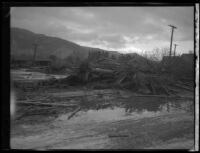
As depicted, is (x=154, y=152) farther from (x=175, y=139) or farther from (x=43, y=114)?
(x=43, y=114)

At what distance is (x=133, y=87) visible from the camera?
9273 millimetres

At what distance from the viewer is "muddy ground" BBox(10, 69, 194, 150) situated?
326 cm

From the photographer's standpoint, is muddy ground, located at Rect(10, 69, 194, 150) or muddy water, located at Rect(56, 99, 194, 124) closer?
muddy ground, located at Rect(10, 69, 194, 150)

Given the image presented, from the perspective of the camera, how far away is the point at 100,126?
4191mm

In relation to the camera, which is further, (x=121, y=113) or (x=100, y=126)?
(x=121, y=113)

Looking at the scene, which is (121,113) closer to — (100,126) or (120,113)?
(120,113)

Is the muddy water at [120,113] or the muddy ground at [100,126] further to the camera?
the muddy water at [120,113]

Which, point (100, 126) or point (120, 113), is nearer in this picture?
point (100, 126)

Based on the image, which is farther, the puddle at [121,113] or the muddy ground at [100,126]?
the puddle at [121,113]

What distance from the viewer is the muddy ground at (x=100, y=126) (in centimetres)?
326

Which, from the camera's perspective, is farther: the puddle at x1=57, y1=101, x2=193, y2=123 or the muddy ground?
the puddle at x1=57, y1=101, x2=193, y2=123

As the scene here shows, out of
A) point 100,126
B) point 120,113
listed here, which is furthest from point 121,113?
point 100,126

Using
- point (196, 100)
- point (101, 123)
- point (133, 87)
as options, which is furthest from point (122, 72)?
point (196, 100)

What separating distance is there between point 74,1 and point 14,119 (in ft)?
13.2
